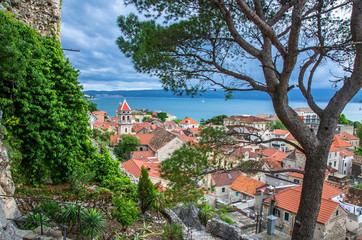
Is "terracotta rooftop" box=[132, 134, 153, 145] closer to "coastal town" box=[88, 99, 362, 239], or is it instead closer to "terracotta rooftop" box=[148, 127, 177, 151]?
"coastal town" box=[88, 99, 362, 239]

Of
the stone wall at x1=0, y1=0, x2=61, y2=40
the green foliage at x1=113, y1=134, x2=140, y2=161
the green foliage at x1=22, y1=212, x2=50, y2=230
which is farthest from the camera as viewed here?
the green foliage at x1=113, y1=134, x2=140, y2=161

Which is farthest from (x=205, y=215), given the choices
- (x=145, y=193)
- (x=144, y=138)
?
(x=144, y=138)

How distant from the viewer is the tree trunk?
417 centimetres

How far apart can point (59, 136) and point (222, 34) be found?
15.5ft

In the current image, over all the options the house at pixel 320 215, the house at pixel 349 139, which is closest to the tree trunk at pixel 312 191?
the house at pixel 320 215

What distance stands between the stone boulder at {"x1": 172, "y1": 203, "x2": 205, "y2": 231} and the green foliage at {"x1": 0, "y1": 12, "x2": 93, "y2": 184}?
12.7 ft

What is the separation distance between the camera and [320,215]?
1288cm

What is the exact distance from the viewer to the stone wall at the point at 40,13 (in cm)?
677

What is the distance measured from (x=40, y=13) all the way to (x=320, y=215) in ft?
50.3

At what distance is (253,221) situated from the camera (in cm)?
1400

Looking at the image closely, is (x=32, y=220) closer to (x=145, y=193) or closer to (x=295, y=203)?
(x=145, y=193)

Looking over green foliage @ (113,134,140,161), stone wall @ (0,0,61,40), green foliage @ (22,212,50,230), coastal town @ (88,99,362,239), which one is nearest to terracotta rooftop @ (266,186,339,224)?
coastal town @ (88,99,362,239)

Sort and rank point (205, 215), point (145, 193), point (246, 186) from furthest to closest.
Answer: point (246, 186) → point (205, 215) → point (145, 193)

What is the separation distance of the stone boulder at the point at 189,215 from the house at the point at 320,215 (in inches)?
295
